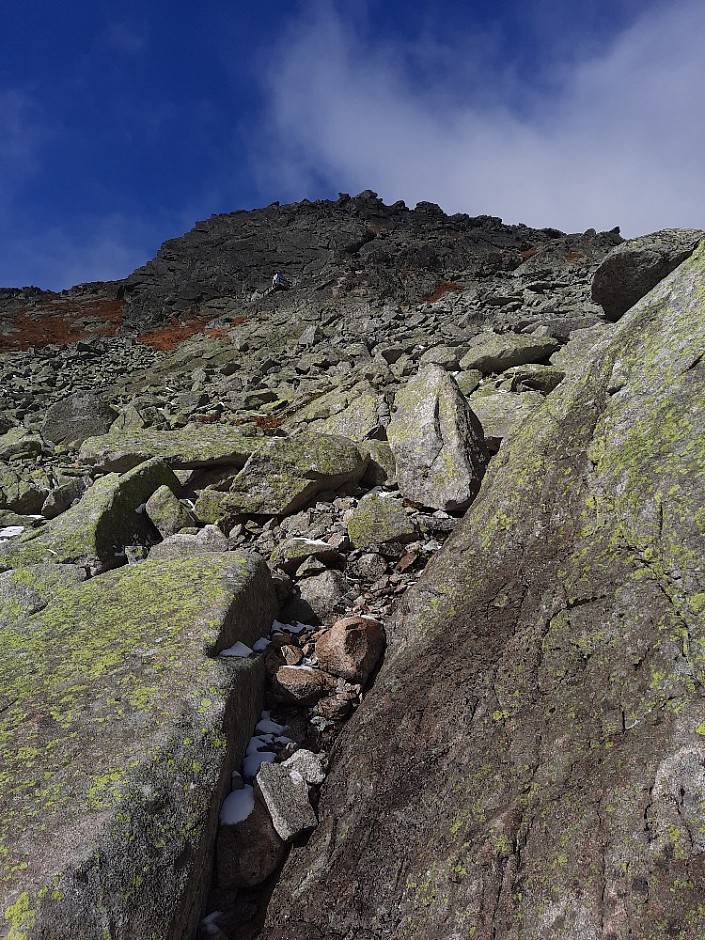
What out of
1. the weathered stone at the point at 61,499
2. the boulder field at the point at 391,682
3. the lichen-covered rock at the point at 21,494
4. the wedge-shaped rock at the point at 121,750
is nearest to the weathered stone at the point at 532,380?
the boulder field at the point at 391,682

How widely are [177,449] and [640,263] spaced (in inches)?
358

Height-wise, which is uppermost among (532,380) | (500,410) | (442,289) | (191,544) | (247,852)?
(442,289)

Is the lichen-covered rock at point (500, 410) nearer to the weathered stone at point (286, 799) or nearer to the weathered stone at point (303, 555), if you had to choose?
the weathered stone at point (303, 555)

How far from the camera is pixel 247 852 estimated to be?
11.5 feet

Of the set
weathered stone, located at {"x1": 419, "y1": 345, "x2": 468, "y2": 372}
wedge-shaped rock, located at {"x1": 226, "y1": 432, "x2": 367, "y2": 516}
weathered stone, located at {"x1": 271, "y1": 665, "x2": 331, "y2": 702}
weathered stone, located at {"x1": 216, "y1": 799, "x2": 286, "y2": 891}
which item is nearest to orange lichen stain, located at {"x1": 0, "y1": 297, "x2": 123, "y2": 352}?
weathered stone, located at {"x1": 419, "y1": 345, "x2": 468, "y2": 372}

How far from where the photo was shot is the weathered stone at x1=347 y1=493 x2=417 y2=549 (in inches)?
248

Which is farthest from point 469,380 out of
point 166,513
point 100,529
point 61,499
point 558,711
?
point 558,711

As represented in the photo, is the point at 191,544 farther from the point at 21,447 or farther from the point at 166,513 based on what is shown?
the point at 21,447

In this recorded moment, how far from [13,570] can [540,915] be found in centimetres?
635

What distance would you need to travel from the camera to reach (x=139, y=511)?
770 cm

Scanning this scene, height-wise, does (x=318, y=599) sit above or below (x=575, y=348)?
below

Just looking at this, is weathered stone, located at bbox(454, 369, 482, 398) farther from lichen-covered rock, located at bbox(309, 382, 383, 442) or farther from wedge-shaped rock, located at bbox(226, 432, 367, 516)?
wedge-shaped rock, located at bbox(226, 432, 367, 516)

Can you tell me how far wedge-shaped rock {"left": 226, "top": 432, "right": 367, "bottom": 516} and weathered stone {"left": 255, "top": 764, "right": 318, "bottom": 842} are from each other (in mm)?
4179

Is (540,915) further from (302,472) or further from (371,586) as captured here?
(302,472)
